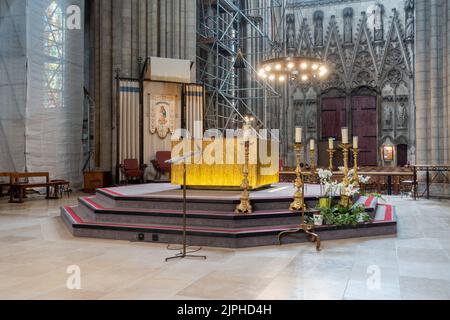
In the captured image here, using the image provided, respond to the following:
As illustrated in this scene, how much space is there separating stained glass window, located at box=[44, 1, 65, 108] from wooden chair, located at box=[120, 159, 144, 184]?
2916 millimetres

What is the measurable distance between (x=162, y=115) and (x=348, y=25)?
15834 millimetres

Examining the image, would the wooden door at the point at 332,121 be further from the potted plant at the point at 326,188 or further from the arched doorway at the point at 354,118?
the potted plant at the point at 326,188

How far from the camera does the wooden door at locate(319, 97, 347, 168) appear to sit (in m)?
24.2

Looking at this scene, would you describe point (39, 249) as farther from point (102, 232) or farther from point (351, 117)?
point (351, 117)

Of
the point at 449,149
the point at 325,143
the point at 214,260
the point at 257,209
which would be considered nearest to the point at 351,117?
the point at 325,143

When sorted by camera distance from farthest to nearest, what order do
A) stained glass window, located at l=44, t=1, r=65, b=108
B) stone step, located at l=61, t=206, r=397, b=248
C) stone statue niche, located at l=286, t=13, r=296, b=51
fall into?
stone statue niche, located at l=286, t=13, r=296, b=51
stained glass window, located at l=44, t=1, r=65, b=108
stone step, located at l=61, t=206, r=397, b=248

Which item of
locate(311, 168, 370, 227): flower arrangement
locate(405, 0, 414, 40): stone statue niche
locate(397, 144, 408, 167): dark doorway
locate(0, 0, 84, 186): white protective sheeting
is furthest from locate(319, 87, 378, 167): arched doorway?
locate(311, 168, 370, 227): flower arrangement

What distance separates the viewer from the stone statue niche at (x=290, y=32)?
24703 mm

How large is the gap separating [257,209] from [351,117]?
19372 mm

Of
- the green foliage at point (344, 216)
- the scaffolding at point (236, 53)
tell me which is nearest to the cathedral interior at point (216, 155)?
the green foliage at point (344, 216)

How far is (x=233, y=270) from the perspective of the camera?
4121 millimetres

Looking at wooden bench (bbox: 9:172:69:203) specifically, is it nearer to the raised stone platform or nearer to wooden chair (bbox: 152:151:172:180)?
wooden chair (bbox: 152:151:172:180)

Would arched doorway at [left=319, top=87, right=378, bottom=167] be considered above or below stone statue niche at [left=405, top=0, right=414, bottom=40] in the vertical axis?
below

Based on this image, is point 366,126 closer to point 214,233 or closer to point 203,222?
point 203,222
